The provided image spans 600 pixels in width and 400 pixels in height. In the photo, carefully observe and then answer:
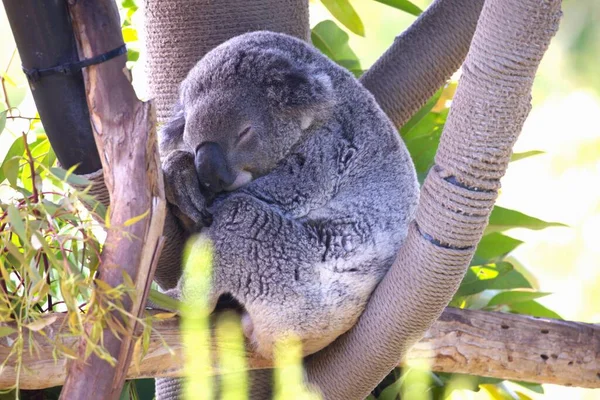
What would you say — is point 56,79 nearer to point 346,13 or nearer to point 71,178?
point 71,178

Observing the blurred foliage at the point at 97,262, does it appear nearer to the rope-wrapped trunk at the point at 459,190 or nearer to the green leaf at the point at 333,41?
the green leaf at the point at 333,41

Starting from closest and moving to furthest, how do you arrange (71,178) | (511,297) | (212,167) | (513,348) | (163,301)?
1. (71,178)
2. (163,301)
3. (212,167)
4. (513,348)
5. (511,297)

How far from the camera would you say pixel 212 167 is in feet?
5.40

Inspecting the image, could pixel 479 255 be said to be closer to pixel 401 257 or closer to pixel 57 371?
pixel 401 257

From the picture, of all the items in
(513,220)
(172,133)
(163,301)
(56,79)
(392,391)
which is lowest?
(392,391)

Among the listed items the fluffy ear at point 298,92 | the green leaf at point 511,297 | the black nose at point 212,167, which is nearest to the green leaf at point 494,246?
the green leaf at point 511,297

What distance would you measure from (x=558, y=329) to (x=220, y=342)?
3.44 feet

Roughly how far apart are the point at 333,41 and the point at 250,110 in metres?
1.24

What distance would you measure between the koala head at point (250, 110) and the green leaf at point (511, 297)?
3.65 feet

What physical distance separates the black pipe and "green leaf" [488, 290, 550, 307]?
1.58 meters

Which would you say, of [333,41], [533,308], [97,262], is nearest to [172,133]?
[97,262]

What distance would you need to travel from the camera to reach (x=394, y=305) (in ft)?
5.22

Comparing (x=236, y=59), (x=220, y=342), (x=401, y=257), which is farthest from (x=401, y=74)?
(x=220, y=342)

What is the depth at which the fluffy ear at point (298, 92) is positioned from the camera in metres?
1.70
